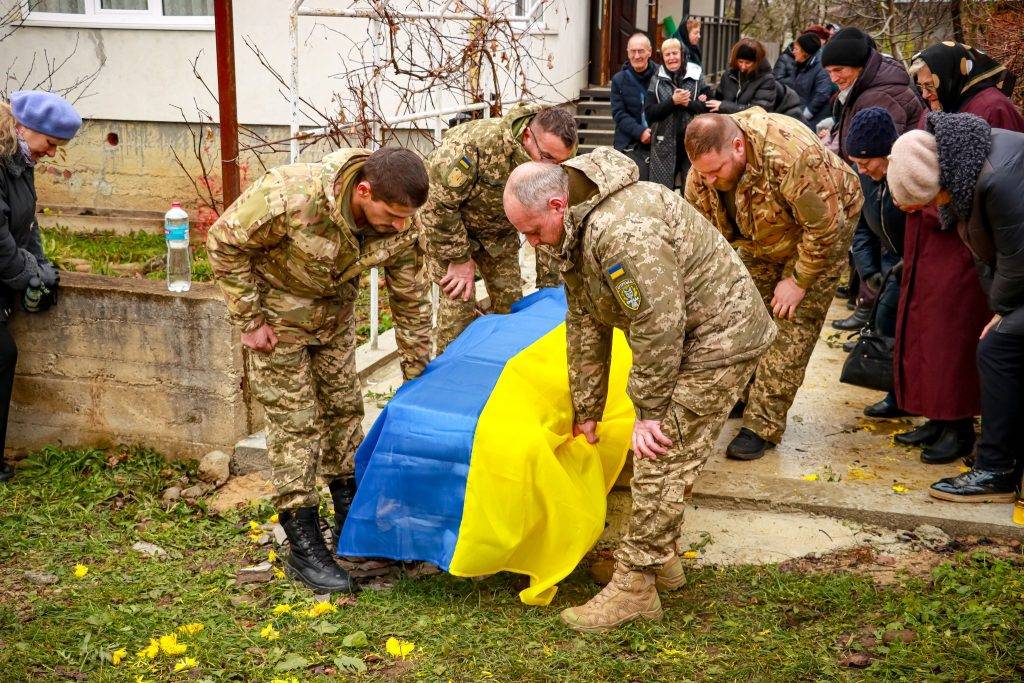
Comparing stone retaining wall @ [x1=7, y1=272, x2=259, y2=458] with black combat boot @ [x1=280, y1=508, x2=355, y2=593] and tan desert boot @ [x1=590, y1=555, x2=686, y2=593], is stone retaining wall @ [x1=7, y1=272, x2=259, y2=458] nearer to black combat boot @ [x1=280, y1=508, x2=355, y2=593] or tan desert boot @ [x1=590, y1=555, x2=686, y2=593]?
black combat boot @ [x1=280, y1=508, x2=355, y2=593]

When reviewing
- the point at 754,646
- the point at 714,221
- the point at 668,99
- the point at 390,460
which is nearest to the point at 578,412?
the point at 390,460

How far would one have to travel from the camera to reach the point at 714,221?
4996 millimetres

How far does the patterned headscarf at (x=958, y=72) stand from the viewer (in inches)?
202

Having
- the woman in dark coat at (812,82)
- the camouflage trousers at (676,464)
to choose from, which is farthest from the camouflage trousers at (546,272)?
the woman in dark coat at (812,82)

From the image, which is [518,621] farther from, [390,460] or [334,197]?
[334,197]

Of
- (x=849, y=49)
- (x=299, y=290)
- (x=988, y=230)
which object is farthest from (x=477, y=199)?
(x=849, y=49)

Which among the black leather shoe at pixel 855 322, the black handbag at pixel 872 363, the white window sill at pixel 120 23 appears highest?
the white window sill at pixel 120 23

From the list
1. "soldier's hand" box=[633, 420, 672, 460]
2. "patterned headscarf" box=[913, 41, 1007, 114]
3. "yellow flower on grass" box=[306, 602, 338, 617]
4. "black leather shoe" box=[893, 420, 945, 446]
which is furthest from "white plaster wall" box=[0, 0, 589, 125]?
"soldier's hand" box=[633, 420, 672, 460]

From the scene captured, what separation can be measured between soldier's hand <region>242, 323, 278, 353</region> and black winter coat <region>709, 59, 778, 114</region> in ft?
17.7

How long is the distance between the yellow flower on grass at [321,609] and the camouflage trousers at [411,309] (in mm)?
1044

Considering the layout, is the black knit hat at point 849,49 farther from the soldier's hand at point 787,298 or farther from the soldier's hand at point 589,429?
the soldier's hand at point 589,429

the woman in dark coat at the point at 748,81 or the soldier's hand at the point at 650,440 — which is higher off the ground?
the woman in dark coat at the point at 748,81

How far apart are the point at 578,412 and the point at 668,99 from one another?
5.31m

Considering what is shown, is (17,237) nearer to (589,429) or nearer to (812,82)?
(589,429)
